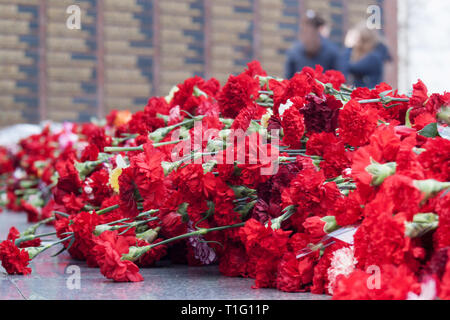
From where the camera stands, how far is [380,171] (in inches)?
28.0

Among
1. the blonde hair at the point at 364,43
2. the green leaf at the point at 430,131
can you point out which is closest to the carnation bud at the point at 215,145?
the green leaf at the point at 430,131

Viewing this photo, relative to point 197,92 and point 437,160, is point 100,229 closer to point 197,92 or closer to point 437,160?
point 197,92

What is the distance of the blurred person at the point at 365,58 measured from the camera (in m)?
3.26

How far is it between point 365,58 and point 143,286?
A: 8.60 feet

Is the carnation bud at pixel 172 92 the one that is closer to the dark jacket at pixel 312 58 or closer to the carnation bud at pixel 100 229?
the carnation bud at pixel 100 229

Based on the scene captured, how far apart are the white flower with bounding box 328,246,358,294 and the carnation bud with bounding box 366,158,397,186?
12 centimetres

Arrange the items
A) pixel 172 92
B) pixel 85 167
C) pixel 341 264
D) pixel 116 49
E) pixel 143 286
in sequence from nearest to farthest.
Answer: pixel 341 264 < pixel 143 286 < pixel 85 167 < pixel 172 92 < pixel 116 49

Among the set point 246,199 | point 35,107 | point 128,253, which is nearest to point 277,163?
point 246,199

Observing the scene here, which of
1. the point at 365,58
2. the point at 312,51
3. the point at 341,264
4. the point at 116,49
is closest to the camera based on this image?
the point at 341,264

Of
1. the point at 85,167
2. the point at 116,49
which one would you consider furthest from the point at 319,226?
the point at 116,49

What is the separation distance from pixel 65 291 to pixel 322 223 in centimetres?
39

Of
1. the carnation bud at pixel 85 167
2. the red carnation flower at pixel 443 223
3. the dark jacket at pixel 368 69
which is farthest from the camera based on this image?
the dark jacket at pixel 368 69

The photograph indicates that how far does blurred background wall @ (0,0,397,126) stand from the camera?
4.48 metres
